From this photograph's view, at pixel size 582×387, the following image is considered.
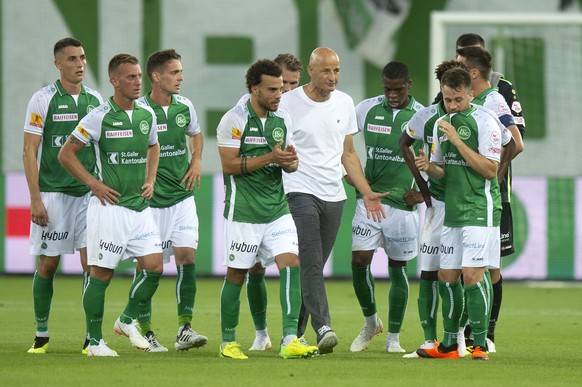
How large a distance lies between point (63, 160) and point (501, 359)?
139 inches

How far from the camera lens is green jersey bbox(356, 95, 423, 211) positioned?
10.2 meters

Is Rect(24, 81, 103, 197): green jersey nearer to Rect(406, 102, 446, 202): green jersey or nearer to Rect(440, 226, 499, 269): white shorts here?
Rect(406, 102, 446, 202): green jersey

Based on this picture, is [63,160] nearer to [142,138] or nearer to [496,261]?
[142,138]

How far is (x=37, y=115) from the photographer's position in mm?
9727

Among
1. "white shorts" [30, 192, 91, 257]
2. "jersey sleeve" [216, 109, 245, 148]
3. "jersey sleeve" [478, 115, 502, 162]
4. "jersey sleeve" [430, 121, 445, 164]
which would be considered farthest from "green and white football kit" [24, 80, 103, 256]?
"jersey sleeve" [478, 115, 502, 162]

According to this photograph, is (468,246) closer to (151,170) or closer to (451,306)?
(451,306)

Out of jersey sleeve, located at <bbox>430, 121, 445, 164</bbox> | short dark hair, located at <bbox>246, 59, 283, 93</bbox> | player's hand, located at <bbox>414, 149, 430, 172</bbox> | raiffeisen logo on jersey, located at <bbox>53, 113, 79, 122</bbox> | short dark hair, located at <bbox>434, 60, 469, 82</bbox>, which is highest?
short dark hair, located at <bbox>434, 60, 469, 82</bbox>

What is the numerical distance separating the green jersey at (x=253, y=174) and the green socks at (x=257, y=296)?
0.82m

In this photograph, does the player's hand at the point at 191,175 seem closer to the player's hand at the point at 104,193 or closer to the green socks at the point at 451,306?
the player's hand at the point at 104,193

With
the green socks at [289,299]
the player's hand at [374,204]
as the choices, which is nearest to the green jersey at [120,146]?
the green socks at [289,299]

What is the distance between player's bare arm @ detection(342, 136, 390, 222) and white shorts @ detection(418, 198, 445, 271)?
0.46 meters

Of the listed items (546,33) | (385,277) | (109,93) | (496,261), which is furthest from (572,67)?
(496,261)

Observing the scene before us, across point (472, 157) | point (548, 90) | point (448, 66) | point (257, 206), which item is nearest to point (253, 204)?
point (257, 206)

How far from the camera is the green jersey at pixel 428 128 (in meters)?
9.52
